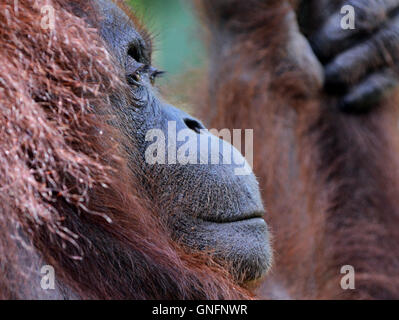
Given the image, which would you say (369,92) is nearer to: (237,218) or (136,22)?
(136,22)

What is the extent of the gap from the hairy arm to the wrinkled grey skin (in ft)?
2.80

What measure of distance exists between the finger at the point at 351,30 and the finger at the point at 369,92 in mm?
164

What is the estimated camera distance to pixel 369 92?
2.46 metres

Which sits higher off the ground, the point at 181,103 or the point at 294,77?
the point at 294,77

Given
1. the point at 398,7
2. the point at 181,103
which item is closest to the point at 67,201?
the point at 181,103

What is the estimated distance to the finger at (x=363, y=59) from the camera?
242 cm

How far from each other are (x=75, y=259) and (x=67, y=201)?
10cm

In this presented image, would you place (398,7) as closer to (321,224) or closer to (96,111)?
(321,224)

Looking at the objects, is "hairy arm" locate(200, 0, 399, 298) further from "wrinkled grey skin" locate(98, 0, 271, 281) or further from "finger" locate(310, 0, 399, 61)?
"wrinkled grey skin" locate(98, 0, 271, 281)

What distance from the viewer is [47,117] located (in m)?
1.11

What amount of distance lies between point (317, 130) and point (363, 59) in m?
0.32

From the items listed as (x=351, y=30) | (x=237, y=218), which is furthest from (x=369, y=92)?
(x=237, y=218)

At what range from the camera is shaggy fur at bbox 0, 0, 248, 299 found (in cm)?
102

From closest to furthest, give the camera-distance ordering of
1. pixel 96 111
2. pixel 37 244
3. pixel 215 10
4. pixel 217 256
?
pixel 37 244 → pixel 96 111 → pixel 217 256 → pixel 215 10
